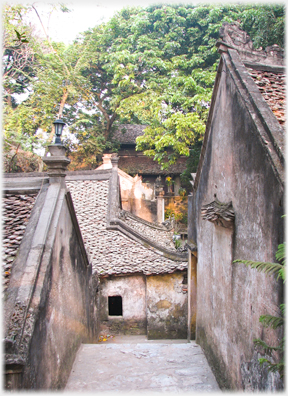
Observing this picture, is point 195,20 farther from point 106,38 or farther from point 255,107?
point 255,107

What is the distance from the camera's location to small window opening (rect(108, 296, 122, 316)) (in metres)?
10.6

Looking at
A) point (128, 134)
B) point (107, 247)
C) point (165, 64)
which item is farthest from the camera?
point (128, 134)

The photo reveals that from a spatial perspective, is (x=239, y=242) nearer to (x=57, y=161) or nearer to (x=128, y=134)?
(x=57, y=161)

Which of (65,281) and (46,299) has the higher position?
(46,299)

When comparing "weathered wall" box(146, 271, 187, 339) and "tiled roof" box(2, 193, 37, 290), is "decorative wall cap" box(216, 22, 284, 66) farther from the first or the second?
"weathered wall" box(146, 271, 187, 339)

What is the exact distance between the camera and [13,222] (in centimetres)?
491

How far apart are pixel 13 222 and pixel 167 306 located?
21.4ft

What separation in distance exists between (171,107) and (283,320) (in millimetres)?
14880

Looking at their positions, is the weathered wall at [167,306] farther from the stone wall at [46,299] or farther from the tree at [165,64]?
the tree at [165,64]

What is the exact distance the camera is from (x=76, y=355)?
568 centimetres

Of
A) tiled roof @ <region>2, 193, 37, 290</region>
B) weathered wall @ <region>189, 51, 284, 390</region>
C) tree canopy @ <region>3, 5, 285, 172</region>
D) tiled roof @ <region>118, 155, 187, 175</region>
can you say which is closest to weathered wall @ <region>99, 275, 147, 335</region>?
weathered wall @ <region>189, 51, 284, 390</region>

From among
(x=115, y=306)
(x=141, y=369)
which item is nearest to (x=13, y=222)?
(x=141, y=369)

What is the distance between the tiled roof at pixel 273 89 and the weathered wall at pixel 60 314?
3.78m

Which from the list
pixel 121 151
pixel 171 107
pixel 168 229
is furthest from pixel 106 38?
pixel 168 229
